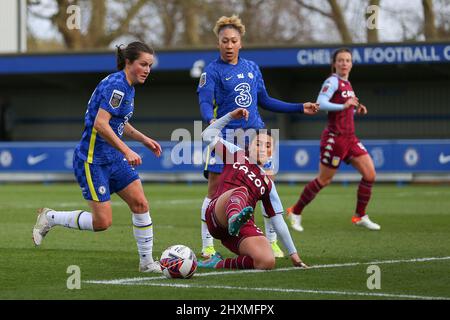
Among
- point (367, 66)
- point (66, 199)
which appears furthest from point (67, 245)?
point (367, 66)

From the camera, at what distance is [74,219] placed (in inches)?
370

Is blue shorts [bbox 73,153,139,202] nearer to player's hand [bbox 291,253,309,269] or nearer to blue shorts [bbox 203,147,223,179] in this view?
blue shorts [bbox 203,147,223,179]

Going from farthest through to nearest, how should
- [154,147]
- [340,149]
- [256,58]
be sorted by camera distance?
[256,58] < [340,149] < [154,147]

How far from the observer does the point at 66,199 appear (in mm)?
19719

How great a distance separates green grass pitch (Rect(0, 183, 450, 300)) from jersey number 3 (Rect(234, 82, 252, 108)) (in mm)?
1612

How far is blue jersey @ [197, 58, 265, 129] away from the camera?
10078 millimetres

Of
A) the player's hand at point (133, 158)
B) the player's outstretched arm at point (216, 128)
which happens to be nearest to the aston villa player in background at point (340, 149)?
the player's outstretched arm at point (216, 128)

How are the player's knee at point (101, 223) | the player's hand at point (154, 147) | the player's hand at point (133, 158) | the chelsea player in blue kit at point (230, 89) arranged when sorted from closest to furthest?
1. the player's hand at point (133, 158)
2. the player's hand at point (154, 147)
3. the player's knee at point (101, 223)
4. the chelsea player in blue kit at point (230, 89)

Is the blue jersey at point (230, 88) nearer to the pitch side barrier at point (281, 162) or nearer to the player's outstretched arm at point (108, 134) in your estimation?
the player's outstretched arm at point (108, 134)

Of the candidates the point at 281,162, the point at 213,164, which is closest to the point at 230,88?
the point at 213,164

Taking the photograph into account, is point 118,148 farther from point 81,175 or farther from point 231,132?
point 231,132

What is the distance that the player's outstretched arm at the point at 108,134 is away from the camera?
28.0 ft

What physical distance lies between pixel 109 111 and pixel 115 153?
1.56ft

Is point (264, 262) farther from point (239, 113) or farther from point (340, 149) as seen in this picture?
point (340, 149)
